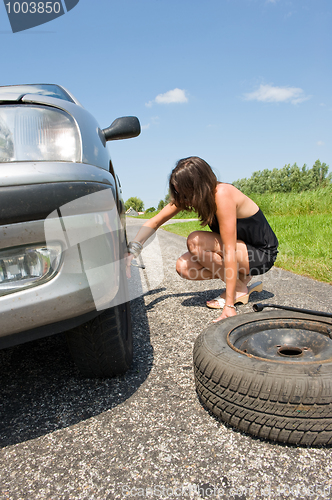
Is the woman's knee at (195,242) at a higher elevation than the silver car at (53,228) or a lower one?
lower

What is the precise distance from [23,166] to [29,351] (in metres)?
1.36

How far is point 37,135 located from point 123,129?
85 centimetres

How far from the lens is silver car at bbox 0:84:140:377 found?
1.08m

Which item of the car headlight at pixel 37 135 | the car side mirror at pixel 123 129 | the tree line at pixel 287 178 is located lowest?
the tree line at pixel 287 178

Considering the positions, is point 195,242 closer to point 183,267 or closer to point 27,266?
point 183,267

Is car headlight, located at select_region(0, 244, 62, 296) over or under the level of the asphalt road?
over

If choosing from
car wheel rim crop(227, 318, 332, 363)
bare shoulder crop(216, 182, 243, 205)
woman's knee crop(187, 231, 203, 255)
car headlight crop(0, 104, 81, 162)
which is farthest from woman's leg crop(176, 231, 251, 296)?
car headlight crop(0, 104, 81, 162)

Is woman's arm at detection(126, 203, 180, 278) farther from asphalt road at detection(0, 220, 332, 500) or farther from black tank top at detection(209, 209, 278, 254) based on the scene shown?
asphalt road at detection(0, 220, 332, 500)

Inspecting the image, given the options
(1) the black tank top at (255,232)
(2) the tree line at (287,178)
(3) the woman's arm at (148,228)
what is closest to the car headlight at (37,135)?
(3) the woman's arm at (148,228)

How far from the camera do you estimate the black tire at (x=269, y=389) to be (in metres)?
1.08

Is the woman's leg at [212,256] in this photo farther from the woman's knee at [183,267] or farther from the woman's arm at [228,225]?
the woman's arm at [228,225]

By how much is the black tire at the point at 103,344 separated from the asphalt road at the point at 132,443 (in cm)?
9

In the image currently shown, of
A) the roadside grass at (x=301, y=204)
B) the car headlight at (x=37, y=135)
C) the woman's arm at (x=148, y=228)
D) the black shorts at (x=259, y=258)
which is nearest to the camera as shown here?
the car headlight at (x=37, y=135)

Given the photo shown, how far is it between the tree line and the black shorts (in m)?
54.2
